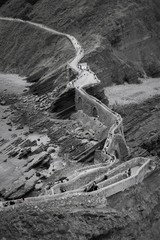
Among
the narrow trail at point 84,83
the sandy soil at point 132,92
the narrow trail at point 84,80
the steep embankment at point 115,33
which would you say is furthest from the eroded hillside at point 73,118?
the sandy soil at point 132,92

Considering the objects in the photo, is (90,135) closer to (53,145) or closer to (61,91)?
(53,145)

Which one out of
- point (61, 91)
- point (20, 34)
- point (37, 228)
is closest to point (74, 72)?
point (61, 91)

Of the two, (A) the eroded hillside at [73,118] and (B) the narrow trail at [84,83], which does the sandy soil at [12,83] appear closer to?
(A) the eroded hillside at [73,118]

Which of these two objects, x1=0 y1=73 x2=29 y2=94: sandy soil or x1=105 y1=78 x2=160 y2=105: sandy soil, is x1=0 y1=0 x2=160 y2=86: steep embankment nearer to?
x1=105 y1=78 x2=160 y2=105: sandy soil

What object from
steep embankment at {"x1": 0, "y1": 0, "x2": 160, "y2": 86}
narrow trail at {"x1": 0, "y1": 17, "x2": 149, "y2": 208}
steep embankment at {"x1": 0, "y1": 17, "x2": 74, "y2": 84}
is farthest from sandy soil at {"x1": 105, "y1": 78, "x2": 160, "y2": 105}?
steep embankment at {"x1": 0, "y1": 17, "x2": 74, "y2": 84}

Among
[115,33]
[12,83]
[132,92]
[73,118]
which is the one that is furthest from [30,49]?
[73,118]

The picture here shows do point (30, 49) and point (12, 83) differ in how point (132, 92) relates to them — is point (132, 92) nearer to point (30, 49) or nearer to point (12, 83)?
point (12, 83)

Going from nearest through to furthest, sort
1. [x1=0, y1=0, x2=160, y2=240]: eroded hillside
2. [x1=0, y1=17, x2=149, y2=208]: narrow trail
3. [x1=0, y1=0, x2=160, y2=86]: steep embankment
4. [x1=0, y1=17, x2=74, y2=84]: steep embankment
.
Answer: [x1=0, y1=0, x2=160, y2=240]: eroded hillside
[x1=0, y1=17, x2=149, y2=208]: narrow trail
[x1=0, y1=0, x2=160, y2=86]: steep embankment
[x1=0, y1=17, x2=74, y2=84]: steep embankment
